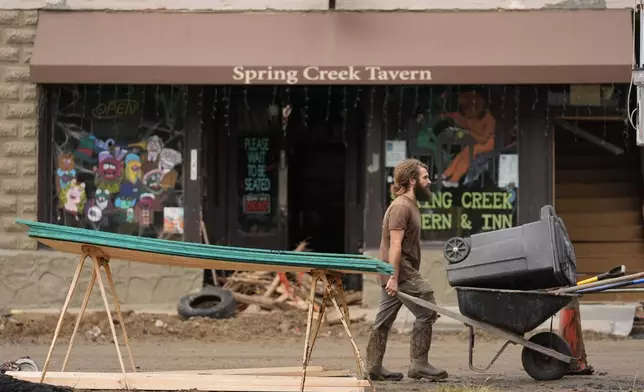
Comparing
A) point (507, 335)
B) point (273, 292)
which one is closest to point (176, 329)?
point (273, 292)

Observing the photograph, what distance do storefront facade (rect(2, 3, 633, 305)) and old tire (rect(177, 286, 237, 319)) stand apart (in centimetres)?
36

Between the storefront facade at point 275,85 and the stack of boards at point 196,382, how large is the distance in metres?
5.79

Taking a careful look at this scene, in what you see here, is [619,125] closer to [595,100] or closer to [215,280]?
[595,100]

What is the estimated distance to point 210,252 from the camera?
668 centimetres

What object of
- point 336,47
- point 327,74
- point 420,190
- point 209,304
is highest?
point 336,47

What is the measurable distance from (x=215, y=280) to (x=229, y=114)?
2594 mm

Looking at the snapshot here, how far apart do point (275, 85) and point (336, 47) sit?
1.28 m

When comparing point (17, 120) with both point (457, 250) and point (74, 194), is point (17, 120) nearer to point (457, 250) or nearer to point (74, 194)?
point (74, 194)

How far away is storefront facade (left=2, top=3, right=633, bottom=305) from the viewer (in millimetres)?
12328

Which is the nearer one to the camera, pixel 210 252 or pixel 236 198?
pixel 210 252

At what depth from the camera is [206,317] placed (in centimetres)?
1255

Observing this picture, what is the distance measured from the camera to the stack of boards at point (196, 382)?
273 inches

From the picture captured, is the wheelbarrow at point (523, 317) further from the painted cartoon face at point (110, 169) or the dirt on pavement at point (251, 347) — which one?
the painted cartoon face at point (110, 169)

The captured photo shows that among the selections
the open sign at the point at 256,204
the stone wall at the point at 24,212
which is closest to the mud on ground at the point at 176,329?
the stone wall at the point at 24,212
